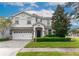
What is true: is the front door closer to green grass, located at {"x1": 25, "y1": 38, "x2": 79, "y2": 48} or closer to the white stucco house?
the white stucco house

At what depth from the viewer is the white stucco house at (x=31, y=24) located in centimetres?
634

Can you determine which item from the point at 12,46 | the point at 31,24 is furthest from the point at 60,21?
the point at 12,46

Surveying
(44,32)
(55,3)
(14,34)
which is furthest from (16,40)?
(55,3)

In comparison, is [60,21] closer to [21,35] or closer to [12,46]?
[21,35]

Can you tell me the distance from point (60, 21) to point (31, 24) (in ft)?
2.13

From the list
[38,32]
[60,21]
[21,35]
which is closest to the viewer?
[60,21]

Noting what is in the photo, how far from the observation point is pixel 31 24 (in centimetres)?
637

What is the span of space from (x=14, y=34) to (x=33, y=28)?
0.46m

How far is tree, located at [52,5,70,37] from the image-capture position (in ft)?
20.6

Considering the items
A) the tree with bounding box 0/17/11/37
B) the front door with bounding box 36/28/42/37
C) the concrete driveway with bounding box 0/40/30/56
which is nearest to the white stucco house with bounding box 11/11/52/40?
the front door with bounding box 36/28/42/37

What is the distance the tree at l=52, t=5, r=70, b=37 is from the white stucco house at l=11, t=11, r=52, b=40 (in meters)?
0.13

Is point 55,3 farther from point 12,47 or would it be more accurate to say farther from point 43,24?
point 12,47

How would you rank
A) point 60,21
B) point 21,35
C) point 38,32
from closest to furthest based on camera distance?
point 60,21, point 38,32, point 21,35

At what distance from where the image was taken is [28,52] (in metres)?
6.17
